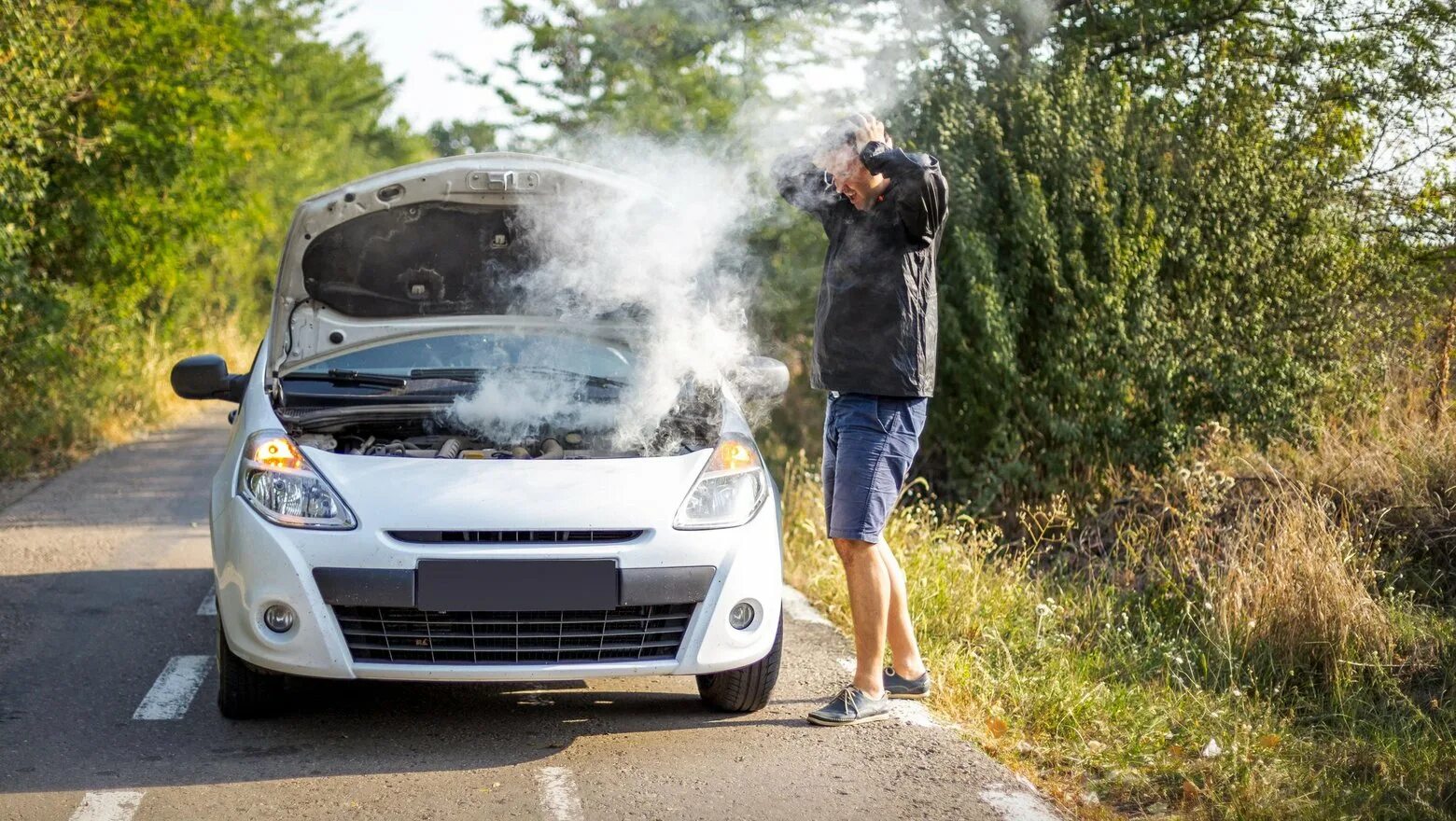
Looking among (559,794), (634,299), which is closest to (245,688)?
(559,794)

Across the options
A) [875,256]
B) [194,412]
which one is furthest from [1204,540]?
[194,412]

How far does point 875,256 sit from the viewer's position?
15.0ft

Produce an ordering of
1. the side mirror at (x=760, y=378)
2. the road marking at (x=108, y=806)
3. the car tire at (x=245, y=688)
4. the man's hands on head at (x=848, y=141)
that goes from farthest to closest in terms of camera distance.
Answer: the side mirror at (x=760, y=378)
the man's hands on head at (x=848, y=141)
the car tire at (x=245, y=688)
the road marking at (x=108, y=806)

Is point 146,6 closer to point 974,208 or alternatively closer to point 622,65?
point 622,65

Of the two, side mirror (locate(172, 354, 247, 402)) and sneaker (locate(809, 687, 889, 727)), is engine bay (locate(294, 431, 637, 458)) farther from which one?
sneaker (locate(809, 687, 889, 727))

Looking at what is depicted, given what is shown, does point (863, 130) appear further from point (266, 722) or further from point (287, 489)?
point (266, 722)

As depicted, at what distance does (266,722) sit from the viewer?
4570 mm

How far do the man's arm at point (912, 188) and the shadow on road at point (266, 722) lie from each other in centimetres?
173

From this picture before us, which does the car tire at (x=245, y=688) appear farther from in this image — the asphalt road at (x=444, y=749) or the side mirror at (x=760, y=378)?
the side mirror at (x=760, y=378)

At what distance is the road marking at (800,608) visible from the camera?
20.1 feet

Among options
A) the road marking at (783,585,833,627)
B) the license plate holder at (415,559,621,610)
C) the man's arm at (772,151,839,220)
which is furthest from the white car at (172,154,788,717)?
the road marking at (783,585,833,627)

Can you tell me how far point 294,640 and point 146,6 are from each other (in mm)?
10220

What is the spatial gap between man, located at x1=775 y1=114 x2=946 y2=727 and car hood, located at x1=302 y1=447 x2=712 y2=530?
0.57 meters

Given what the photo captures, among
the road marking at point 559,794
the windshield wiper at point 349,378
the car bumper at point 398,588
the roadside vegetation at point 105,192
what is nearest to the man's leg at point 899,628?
the car bumper at point 398,588
